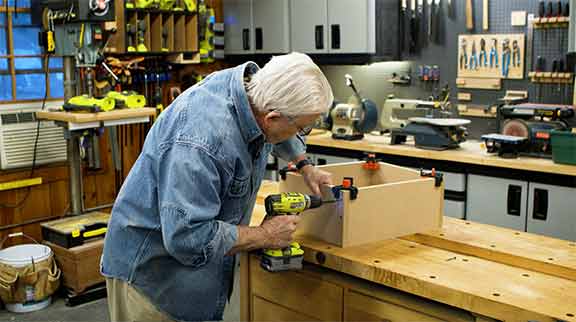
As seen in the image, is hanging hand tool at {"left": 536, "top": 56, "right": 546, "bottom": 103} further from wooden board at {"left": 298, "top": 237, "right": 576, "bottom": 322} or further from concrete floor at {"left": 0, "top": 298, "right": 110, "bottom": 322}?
concrete floor at {"left": 0, "top": 298, "right": 110, "bottom": 322}

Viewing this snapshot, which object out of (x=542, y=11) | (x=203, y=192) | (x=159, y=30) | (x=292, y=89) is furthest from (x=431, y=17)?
(x=203, y=192)

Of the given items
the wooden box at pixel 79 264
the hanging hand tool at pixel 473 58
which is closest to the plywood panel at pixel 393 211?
the wooden box at pixel 79 264

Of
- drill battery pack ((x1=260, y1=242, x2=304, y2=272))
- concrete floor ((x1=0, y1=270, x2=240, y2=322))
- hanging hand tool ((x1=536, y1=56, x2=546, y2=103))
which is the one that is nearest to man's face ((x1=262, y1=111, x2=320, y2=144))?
drill battery pack ((x1=260, y1=242, x2=304, y2=272))

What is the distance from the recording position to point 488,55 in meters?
4.39

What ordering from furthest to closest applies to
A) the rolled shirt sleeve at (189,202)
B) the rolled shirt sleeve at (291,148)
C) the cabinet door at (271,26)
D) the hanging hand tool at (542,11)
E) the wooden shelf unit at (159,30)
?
the cabinet door at (271,26) < the wooden shelf unit at (159,30) < the hanging hand tool at (542,11) < the rolled shirt sleeve at (291,148) < the rolled shirt sleeve at (189,202)

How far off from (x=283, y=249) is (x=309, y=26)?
3.27m

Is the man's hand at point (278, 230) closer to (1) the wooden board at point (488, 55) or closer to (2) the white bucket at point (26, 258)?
(2) the white bucket at point (26, 258)

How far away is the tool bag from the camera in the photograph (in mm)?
3660

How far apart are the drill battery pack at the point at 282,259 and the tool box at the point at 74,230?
223 centimetres

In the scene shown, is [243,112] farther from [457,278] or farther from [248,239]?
[457,278]

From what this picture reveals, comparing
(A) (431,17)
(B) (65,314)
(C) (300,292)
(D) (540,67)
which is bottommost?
(B) (65,314)

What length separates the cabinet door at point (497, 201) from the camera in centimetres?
366

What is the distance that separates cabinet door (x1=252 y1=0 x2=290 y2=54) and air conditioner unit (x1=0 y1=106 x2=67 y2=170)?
1.78 metres

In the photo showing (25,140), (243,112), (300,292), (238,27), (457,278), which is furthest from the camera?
(238,27)
